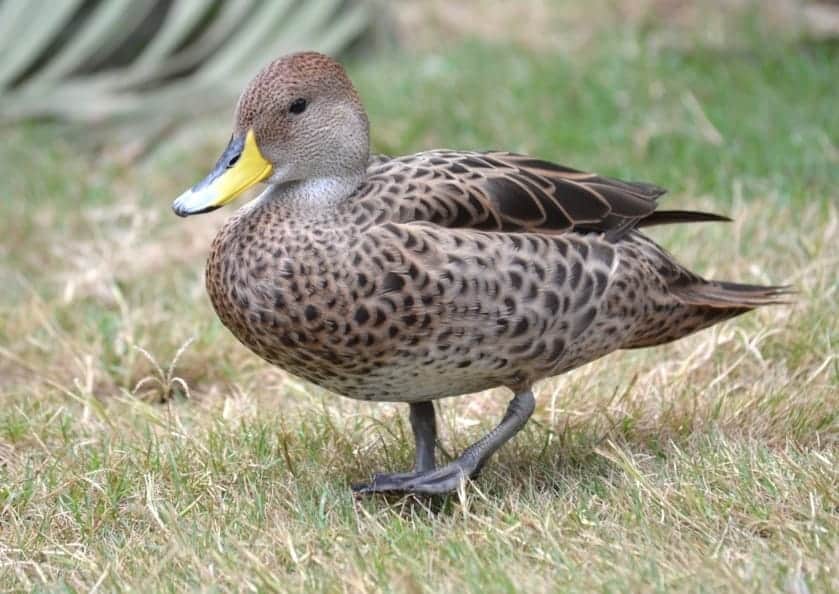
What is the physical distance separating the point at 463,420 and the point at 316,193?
3.27 feet

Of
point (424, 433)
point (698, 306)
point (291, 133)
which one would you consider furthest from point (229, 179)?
point (698, 306)

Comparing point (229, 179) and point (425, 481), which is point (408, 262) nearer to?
point (229, 179)

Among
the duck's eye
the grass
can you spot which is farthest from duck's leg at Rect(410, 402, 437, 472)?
the duck's eye

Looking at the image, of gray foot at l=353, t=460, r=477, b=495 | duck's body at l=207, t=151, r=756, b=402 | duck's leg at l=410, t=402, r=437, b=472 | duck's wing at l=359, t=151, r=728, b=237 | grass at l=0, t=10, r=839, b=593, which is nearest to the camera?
grass at l=0, t=10, r=839, b=593

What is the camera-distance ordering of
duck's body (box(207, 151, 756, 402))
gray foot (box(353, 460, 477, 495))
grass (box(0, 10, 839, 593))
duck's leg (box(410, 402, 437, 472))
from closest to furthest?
1. grass (box(0, 10, 839, 593))
2. duck's body (box(207, 151, 756, 402))
3. gray foot (box(353, 460, 477, 495))
4. duck's leg (box(410, 402, 437, 472))

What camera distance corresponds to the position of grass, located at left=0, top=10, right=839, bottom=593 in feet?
10.5

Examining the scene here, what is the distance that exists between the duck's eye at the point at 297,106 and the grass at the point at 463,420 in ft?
3.01

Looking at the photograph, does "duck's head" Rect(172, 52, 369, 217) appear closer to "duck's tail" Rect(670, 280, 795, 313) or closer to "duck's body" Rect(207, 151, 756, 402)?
"duck's body" Rect(207, 151, 756, 402)

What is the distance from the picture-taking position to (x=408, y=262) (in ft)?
11.1

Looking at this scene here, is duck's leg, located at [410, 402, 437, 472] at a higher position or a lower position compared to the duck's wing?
lower

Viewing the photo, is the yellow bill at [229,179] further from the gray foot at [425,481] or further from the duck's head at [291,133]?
the gray foot at [425,481]

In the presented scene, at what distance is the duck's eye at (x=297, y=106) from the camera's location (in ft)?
11.7

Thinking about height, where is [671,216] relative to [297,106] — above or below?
below

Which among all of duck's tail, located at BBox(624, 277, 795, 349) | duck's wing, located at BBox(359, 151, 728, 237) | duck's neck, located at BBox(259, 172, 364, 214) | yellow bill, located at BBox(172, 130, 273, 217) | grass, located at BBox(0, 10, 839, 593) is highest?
yellow bill, located at BBox(172, 130, 273, 217)
